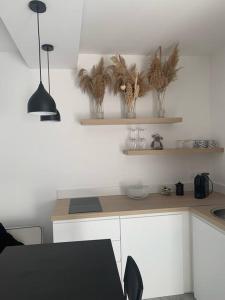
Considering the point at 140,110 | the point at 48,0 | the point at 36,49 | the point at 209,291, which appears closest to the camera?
the point at 48,0

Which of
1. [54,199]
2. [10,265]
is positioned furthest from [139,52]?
[10,265]

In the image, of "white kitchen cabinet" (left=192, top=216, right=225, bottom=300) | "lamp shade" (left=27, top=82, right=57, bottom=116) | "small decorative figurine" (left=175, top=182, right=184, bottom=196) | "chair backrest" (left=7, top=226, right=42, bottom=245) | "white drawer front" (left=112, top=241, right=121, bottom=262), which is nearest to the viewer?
"lamp shade" (left=27, top=82, right=57, bottom=116)

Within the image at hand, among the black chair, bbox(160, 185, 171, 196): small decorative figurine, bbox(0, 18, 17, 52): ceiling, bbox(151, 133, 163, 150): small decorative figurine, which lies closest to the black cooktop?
bbox(160, 185, 171, 196): small decorative figurine

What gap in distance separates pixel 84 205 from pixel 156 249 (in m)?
0.78

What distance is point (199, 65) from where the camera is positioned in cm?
293

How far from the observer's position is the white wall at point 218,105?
2.72 m

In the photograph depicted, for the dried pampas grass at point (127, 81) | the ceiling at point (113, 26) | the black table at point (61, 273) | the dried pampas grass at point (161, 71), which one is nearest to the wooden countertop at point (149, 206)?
the black table at point (61, 273)

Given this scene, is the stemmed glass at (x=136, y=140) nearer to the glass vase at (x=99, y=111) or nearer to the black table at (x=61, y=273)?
the glass vase at (x=99, y=111)

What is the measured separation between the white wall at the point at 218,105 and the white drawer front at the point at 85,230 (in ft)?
4.51

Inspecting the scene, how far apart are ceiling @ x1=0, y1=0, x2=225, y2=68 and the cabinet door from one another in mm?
1609

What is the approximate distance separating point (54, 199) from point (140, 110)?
139cm

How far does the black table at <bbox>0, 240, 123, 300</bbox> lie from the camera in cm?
99

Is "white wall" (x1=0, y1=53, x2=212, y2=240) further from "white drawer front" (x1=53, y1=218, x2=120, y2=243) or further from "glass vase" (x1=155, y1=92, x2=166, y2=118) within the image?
"white drawer front" (x1=53, y1=218, x2=120, y2=243)

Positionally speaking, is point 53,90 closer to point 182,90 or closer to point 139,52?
point 139,52
